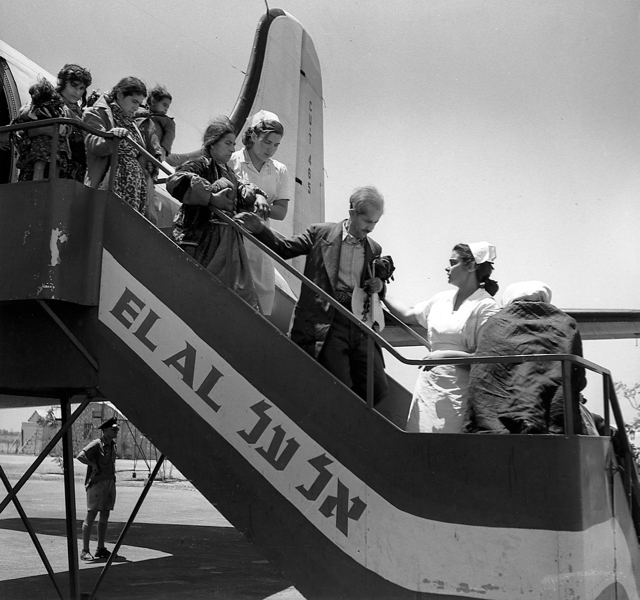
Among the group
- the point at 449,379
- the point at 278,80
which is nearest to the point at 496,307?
the point at 449,379

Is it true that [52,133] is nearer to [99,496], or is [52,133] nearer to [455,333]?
[455,333]

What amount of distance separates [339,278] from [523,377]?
150 cm

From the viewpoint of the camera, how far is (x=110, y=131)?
5008 millimetres

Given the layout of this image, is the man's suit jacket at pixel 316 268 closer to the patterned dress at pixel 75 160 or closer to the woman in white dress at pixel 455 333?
the woman in white dress at pixel 455 333

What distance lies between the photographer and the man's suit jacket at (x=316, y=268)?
471 cm

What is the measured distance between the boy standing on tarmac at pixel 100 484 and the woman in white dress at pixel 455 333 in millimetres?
7257

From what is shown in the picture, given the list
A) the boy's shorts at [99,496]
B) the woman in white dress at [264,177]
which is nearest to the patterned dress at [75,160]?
the woman in white dress at [264,177]

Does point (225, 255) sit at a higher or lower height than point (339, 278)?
higher

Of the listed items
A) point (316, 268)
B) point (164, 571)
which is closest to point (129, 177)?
point (316, 268)

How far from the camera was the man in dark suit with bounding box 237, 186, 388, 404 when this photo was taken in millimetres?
4676

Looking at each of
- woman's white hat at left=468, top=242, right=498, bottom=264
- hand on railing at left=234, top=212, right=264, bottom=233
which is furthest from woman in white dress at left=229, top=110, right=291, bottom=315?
woman's white hat at left=468, top=242, right=498, bottom=264

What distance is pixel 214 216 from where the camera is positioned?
4.88 m

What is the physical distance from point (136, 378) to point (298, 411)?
109 cm

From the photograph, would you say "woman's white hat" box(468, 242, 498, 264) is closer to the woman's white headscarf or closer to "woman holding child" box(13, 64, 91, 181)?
the woman's white headscarf
